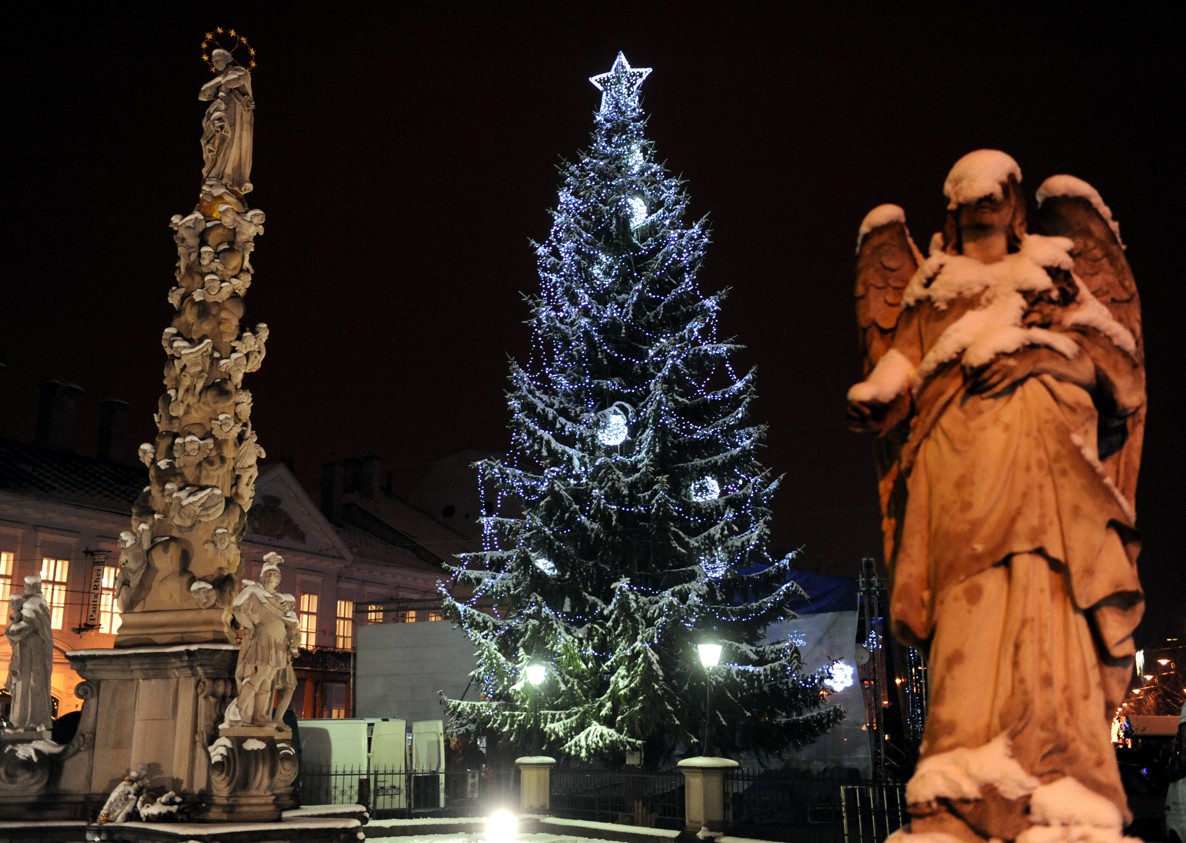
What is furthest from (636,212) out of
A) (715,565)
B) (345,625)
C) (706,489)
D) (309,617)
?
(345,625)

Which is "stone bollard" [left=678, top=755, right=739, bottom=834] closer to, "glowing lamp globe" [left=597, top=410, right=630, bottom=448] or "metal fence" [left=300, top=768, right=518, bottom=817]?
"metal fence" [left=300, top=768, right=518, bottom=817]

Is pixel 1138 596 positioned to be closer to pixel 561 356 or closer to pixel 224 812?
pixel 224 812

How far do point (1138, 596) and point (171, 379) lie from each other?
13165mm

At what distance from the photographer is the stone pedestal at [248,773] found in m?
13.1

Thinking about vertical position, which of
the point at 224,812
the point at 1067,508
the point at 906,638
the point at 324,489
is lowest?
the point at 224,812

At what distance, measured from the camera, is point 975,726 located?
438cm

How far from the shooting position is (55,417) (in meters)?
42.7

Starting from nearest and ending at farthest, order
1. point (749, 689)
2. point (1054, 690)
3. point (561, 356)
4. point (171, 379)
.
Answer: point (1054, 690) < point (171, 379) < point (749, 689) < point (561, 356)

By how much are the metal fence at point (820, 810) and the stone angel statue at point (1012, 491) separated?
946cm

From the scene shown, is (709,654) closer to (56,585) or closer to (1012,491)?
(1012,491)

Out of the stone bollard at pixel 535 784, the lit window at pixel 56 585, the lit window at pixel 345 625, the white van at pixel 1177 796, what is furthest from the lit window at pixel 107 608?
the white van at pixel 1177 796

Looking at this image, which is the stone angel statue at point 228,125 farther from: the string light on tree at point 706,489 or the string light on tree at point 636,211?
the string light on tree at point 706,489

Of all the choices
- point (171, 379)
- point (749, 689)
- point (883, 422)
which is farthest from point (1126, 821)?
point (749, 689)

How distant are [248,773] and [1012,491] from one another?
35.9 feet
